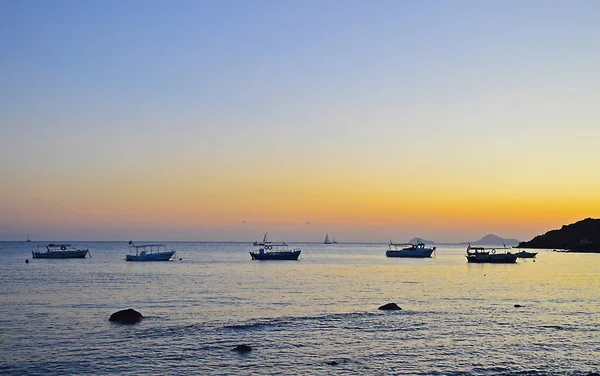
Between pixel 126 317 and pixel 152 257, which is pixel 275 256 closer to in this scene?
pixel 152 257

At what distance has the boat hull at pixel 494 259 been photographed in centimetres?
14925

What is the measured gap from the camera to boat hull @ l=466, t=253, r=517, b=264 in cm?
14925

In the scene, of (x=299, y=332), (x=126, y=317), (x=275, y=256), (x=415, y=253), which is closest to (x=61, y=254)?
(x=275, y=256)

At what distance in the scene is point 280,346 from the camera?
3356cm

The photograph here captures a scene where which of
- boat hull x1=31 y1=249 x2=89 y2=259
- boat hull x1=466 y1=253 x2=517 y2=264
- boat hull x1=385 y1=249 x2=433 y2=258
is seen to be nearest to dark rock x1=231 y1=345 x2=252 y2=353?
boat hull x1=466 y1=253 x2=517 y2=264

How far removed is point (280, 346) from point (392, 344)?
7101mm

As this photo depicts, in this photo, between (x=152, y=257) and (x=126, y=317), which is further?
(x=152, y=257)

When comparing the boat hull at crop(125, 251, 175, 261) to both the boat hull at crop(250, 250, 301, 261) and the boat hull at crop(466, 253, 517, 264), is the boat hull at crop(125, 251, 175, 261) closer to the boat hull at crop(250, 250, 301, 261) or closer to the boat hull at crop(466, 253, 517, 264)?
the boat hull at crop(250, 250, 301, 261)

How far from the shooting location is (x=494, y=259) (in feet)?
494

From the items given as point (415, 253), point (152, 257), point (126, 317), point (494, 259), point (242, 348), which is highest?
point (415, 253)

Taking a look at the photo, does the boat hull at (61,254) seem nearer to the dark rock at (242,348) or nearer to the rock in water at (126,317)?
the rock in water at (126,317)

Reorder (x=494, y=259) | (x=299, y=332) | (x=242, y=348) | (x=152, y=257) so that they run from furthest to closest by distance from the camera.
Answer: (x=152, y=257) → (x=494, y=259) → (x=299, y=332) → (x=242, y=348)

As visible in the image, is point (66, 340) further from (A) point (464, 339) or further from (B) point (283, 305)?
(A) point (464, 339)

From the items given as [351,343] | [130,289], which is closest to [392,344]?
[351,343]
